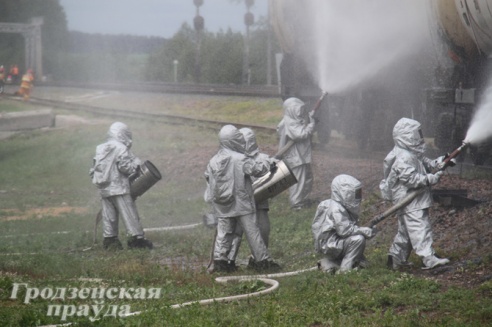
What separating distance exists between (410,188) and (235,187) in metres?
2.00

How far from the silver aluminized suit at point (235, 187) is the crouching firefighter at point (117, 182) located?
234 cm

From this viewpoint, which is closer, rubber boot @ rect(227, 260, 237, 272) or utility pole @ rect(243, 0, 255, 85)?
rubber boot @ rect(227, 260, 237, 272)

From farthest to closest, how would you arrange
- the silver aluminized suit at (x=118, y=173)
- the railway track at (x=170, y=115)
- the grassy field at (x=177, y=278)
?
the railway track at (x=170, y=115)
the silver aluminized suit at (x=118, y=173)
the grassy field at (x=177, y=278)

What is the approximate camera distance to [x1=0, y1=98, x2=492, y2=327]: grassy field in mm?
8445

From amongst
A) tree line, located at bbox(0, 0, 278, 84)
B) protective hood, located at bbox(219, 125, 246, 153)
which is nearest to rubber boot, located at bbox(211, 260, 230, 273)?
protective hood, located at bbox(219, 125, 246, 153)

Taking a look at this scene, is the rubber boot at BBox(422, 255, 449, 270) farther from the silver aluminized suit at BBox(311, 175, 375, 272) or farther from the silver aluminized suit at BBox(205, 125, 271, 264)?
the silver aluminized suit at BBox(205, 125, 271, 264)

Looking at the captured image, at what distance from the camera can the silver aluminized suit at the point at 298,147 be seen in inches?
619

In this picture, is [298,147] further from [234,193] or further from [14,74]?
[14,74]

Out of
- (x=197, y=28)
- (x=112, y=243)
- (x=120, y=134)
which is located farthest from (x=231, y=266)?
(x=197, y=28)

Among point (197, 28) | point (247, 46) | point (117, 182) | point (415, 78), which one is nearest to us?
point (117, 182)

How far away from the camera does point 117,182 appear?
13.7 m

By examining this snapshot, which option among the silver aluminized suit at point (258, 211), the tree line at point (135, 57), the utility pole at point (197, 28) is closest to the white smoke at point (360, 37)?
the silver aluminized suit at point (258, 211)

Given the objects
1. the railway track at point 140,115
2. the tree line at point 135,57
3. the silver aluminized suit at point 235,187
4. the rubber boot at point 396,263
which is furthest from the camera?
the tree line at point 135,57

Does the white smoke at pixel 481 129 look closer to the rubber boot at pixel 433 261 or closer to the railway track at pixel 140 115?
the rubber boot at pixel 433 261
